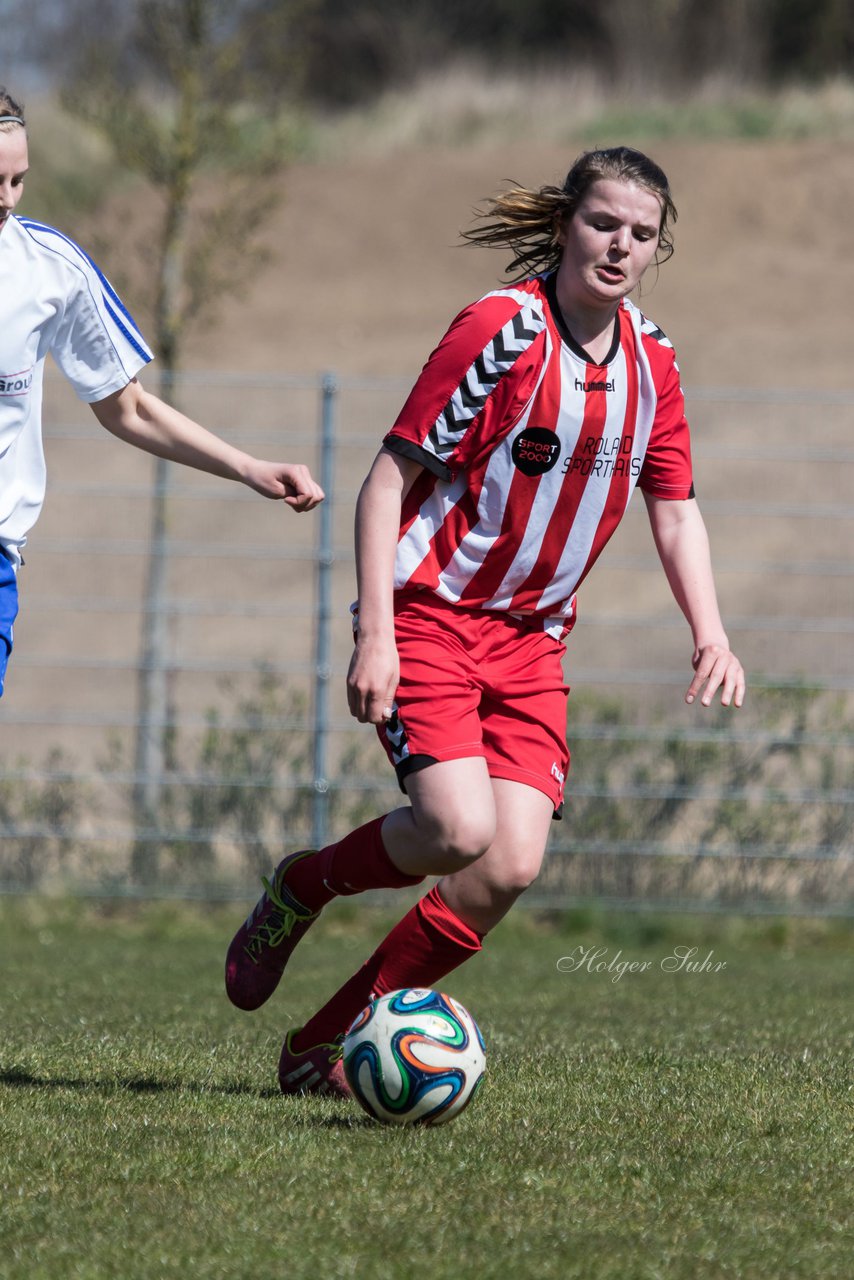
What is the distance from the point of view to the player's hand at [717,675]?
3.95 m

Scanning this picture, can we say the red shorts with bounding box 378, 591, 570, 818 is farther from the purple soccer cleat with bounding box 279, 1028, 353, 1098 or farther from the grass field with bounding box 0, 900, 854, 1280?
the grass field with bounding box 0, 900, 854, 1280

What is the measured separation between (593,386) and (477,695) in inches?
30.6

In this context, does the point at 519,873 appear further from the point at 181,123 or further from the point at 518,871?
the point at 181,123

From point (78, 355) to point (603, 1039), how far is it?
257 cm

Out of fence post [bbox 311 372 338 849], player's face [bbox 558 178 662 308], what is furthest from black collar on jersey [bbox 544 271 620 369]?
fence post [bbox 311 372 338 849]

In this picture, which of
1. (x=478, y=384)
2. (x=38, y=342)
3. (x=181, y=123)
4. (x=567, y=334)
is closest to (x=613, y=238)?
(x=567, y=334)

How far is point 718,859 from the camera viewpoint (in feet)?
29.7

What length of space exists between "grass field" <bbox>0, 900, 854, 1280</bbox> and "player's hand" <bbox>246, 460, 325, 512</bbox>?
1349mm

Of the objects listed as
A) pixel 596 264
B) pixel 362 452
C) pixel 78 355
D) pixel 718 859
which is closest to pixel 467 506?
pixel 596 264

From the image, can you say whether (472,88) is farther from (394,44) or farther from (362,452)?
(362,452)

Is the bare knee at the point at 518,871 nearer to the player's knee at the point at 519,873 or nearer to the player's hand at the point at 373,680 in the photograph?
the player's knee at the point at 519,873

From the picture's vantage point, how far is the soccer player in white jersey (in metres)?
3.76

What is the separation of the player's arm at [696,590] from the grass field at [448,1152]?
0.97m

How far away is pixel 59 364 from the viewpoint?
4.07 metres
